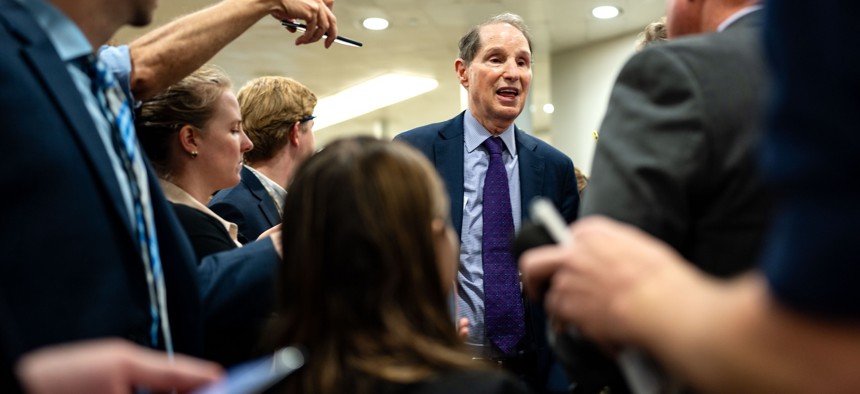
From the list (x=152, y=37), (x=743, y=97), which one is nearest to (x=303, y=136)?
(x=152, y=37)

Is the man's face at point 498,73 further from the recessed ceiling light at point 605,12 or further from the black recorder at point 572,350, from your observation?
the recessed ceiling light at point 605,12

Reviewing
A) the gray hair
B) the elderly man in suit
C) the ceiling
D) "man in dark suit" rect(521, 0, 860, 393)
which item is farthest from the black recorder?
the ceiling

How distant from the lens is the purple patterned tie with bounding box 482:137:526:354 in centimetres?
278

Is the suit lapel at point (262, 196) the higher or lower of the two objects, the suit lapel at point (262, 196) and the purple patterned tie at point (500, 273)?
the higher

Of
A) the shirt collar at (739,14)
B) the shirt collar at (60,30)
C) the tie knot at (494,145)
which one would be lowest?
the tie knot at (494,145)

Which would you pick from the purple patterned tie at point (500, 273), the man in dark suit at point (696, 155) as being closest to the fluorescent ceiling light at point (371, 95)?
the purple patterned tie at point (500, 273)

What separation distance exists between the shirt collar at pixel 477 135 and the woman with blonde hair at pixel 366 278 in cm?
192

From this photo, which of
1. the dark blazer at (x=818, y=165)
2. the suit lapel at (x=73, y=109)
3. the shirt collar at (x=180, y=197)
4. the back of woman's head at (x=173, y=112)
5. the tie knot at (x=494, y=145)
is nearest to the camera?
the dark blazer at (x=818, y=165)

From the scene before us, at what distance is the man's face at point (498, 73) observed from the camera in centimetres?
318

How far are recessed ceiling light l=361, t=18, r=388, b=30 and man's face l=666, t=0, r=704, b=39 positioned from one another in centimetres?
629

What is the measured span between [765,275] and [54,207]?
96 cm

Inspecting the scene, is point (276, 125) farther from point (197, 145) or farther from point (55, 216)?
point (55, 216)

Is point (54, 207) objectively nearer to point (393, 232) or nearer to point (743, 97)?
point (393, 232)

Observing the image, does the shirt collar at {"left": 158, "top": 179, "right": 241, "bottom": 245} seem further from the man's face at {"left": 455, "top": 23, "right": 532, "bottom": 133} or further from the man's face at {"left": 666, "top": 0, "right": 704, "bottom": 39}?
the man's face at {"left": 455, "top": 23, "right": 532, "bottom": 133}
